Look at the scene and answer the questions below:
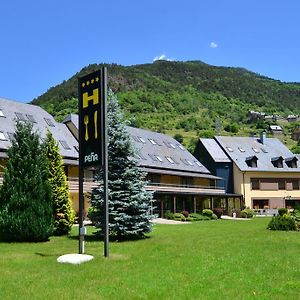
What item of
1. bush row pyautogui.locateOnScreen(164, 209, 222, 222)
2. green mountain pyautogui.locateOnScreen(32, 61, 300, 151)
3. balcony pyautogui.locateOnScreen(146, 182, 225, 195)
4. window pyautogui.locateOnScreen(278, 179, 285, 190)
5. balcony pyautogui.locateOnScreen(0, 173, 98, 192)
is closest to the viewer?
balcony pyautogui.locateOnScreen(0, 173, 98, 192)

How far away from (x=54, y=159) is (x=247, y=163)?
35319mm

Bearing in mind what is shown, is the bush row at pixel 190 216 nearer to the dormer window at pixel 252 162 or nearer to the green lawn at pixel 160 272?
the dormer window at pixel 252 162

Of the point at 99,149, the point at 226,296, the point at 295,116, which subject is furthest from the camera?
the point at 295,116

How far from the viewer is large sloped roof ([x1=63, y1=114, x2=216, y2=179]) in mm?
43906

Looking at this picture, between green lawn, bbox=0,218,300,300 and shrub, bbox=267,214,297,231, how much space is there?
19.6ft

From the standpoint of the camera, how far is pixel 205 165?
56062mm

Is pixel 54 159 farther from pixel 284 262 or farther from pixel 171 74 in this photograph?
pixel 171 74

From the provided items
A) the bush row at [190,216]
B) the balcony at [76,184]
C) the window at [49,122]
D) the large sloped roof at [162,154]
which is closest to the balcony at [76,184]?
the balcony at [76,184]

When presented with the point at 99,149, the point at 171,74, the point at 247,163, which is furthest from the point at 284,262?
the point at 171,74

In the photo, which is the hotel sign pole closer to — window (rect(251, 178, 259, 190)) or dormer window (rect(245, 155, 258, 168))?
dormer window (rect(245, 155, 258, 168))

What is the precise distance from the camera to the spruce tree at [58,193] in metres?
22.5

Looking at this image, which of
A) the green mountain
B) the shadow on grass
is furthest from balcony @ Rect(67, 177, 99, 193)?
the green mountain

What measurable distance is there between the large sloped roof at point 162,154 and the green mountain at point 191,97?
117ft

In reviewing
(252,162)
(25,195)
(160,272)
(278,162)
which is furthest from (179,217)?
(160,272)
